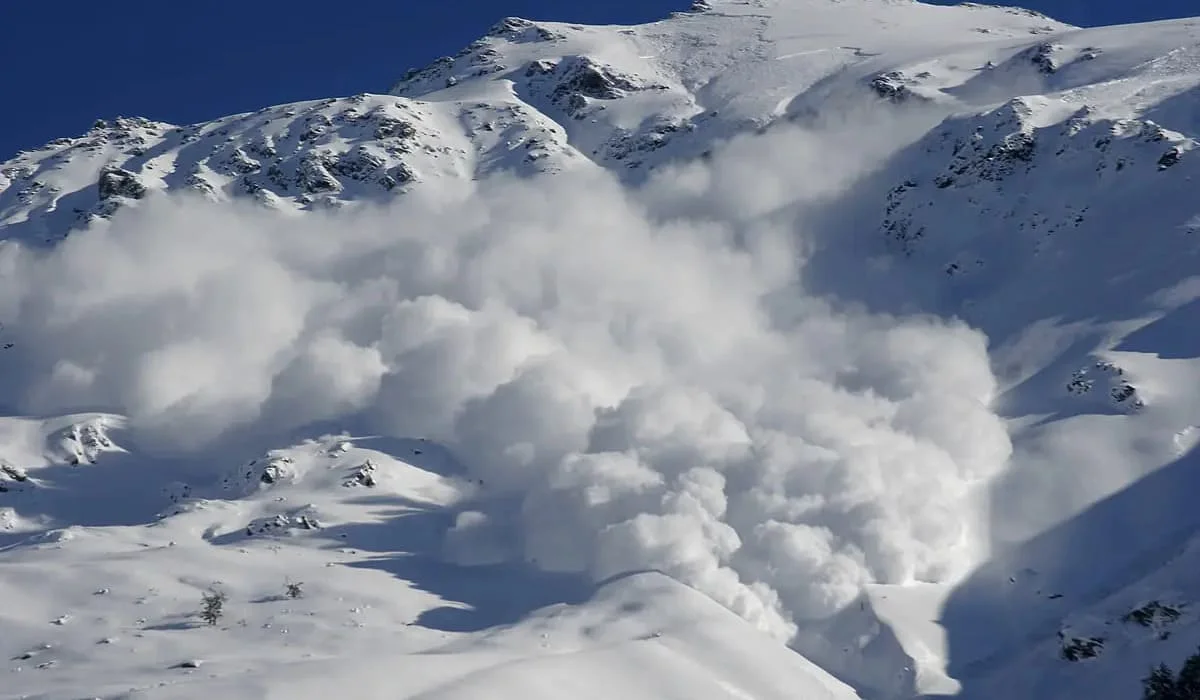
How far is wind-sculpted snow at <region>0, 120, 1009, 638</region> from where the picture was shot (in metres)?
90.8

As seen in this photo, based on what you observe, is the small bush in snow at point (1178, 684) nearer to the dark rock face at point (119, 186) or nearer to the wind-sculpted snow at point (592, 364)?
the wind-sculpted snow at point (592, 364)

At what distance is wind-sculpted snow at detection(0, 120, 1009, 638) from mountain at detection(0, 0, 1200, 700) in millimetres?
502

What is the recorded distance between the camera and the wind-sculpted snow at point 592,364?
9075 cm

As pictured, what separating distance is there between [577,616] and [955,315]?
200 feet

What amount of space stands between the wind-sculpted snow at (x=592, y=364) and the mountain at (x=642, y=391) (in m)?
0.50

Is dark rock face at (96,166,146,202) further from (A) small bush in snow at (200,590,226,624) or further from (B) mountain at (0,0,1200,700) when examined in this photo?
(A) small bush in snow at (200,590,226,624)

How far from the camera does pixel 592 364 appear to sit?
414 ft

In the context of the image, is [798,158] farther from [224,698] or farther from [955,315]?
[224,698]

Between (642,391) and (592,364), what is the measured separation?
13496 millimetres

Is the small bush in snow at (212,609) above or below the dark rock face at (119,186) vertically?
below

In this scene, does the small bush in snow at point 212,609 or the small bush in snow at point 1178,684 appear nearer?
the small bush in snow at point 1178,684

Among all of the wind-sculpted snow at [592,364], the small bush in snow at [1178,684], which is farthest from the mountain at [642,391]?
the small bush in snow at [1178,684]

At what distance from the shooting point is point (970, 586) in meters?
83.0

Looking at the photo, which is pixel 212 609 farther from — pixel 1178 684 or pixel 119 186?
pixel 119 186
